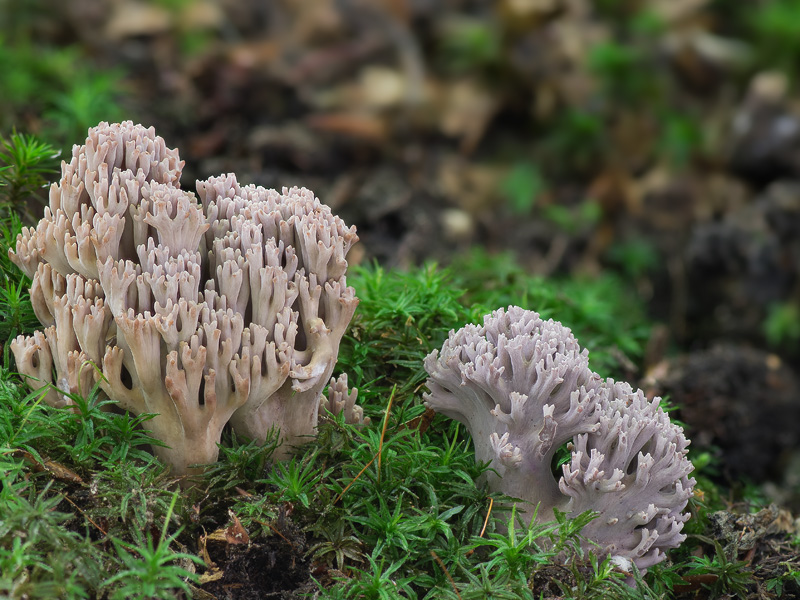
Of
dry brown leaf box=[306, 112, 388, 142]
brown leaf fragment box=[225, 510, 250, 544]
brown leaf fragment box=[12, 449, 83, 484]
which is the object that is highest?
dry brown leaf box=[306, 112, 388, 142]

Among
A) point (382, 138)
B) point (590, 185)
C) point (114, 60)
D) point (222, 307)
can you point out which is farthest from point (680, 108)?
point (222, 307)

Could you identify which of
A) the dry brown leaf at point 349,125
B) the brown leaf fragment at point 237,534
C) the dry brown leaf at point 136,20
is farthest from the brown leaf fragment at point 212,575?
the dry brown leaf at point 136,20

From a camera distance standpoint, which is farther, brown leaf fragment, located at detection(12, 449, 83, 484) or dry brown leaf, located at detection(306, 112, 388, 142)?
dry brown leaf, located at detection(306, 112, 388, 142)

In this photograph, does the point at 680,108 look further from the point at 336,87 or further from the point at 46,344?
the point at 46,344

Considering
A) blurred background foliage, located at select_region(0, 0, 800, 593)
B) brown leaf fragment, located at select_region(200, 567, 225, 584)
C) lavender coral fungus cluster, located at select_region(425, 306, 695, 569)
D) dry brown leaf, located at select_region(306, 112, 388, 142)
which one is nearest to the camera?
brown leaf fragment, located at select_region(200, 567, 225, 584)

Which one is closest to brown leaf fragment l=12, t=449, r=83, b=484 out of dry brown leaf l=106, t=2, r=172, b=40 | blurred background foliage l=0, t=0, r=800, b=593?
blurred background foliage l=0, t=0, r=800, b=593

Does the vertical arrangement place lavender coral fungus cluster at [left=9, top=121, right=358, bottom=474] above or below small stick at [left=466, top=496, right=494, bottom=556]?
above

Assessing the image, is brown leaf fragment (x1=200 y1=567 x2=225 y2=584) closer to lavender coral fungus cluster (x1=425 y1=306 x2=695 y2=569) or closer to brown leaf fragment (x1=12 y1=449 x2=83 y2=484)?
brown leaf fragment (x1=12 y1=449 x2=83 y2=484)

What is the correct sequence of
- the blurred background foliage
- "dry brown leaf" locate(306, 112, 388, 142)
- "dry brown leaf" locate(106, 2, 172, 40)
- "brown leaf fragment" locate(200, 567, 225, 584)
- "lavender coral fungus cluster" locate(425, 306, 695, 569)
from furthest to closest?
1. "dry brown leaf" locate(106, 2, 172, 40)
2. "dry brown leaf" locate(306, 112, 388, 142)
3. the blurred background foliage
4. "lavender coral fungus cluster" locate(425, 306, 695, 569)
5. "brown leaf fragment" locate(200, 567, 225, 584)
